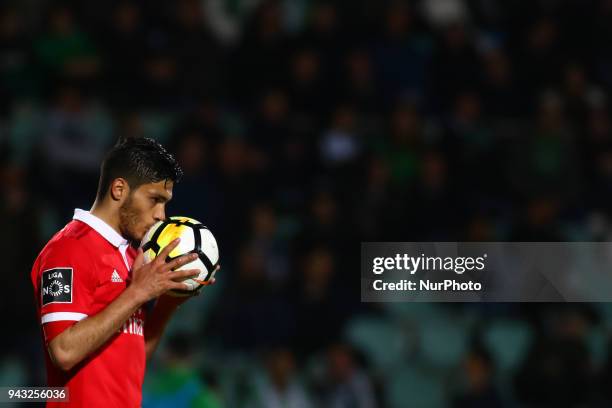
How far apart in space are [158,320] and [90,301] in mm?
543

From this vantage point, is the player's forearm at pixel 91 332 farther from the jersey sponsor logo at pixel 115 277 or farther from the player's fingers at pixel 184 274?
the jersey sponsor logo at pixel 115 277

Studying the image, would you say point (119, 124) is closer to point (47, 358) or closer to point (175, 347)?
point (175, 347)

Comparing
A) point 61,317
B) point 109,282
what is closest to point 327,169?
point 109,282

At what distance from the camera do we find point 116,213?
401cm

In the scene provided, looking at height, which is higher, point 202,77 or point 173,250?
point 202,77

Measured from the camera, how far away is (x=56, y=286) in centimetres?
375

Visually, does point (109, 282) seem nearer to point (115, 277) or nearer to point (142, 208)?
point (115, 277)

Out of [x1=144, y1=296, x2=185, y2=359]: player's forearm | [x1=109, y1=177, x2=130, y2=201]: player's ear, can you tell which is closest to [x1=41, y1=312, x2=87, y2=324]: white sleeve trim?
[x1=109, y1=177, x2=130, y2=201]: player's ear

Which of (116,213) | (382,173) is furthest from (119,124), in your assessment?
(116,213)

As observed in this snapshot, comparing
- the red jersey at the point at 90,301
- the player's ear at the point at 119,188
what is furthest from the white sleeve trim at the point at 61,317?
the player's ear at the point at 119,188

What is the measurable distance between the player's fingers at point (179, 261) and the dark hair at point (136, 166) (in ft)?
1.08

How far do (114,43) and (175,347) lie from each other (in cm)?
329

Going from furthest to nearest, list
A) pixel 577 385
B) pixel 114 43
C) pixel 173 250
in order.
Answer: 1. pixel 114 43
2. pixel 577 385
3. pixel 173 250

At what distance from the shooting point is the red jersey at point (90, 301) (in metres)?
3.75
